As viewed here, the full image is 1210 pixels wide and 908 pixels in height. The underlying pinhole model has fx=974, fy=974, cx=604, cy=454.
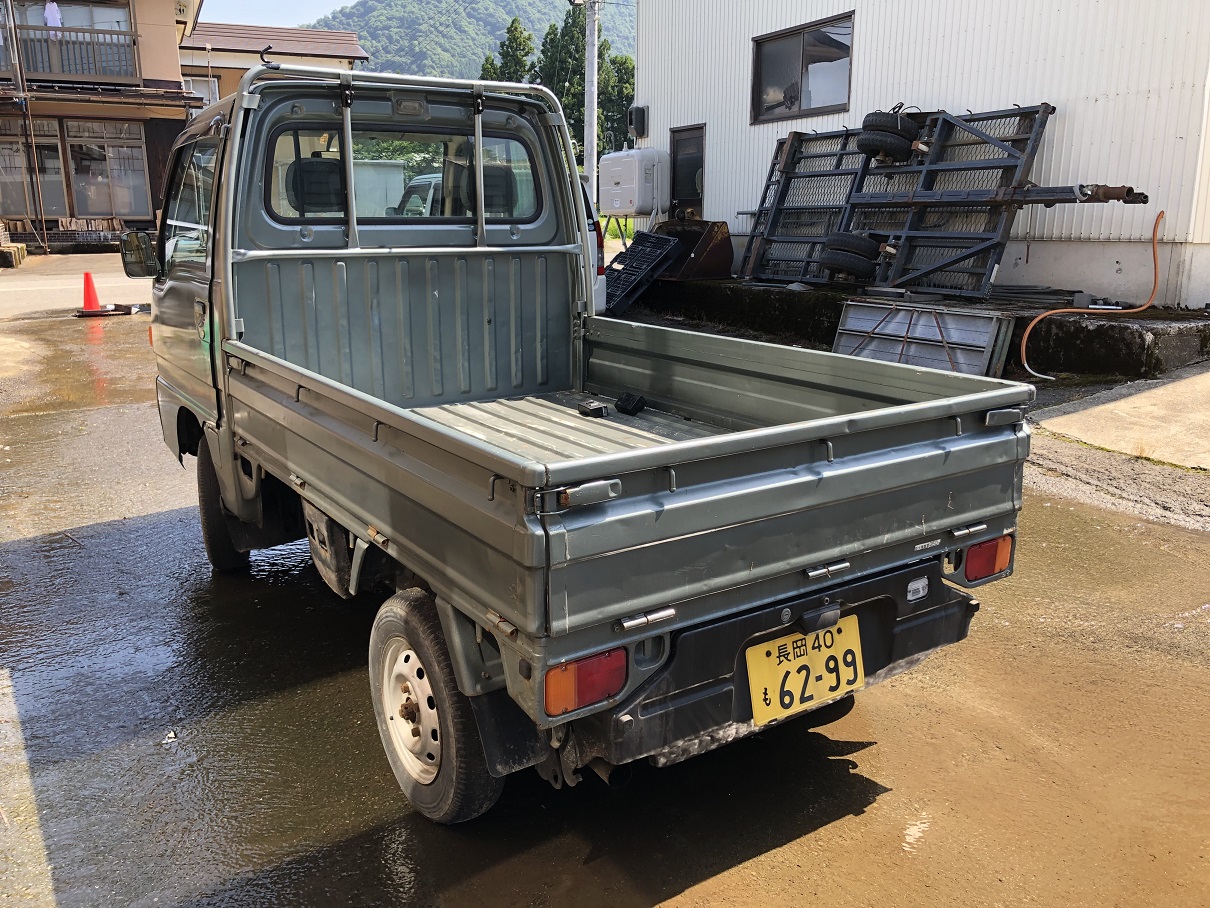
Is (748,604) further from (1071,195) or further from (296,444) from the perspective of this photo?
(1071,195)

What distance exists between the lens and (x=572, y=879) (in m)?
2.65

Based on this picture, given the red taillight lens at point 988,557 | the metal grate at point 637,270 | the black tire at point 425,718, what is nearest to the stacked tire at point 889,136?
the metal grate at point 637,270

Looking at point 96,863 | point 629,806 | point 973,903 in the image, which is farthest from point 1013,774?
point 96,863

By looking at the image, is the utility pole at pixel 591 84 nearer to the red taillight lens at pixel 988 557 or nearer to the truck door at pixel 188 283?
the truck door at pixel 188 283

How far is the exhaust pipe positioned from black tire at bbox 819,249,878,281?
841 cm

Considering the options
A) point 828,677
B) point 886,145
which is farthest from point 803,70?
point 828,677

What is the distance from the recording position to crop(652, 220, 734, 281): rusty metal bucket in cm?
1289

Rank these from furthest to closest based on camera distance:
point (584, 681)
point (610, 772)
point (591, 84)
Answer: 1. point (591, 84)
2. point (610, 772)
3. point (584, 681)

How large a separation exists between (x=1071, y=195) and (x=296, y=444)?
7.84 metres

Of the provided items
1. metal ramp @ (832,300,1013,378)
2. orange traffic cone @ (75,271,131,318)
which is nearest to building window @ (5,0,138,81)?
orange traffic cone @ (75,271,131,318)

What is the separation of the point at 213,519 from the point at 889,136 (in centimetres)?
841

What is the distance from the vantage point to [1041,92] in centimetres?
969

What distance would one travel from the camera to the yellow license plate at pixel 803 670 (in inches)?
104

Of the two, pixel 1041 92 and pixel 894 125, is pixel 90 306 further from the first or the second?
pixel 1041 92
